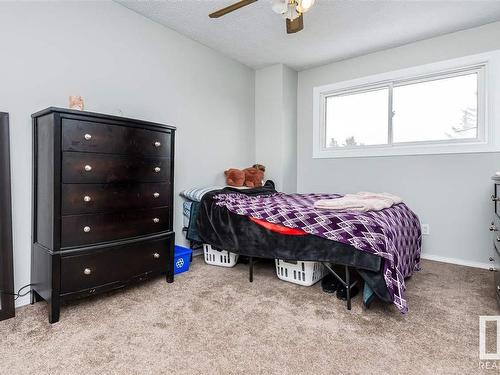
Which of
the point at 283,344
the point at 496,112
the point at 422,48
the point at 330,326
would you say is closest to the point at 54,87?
the point at 283,344

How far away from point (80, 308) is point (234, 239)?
A: 1.20 metres

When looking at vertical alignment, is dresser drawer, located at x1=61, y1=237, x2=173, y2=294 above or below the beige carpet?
above

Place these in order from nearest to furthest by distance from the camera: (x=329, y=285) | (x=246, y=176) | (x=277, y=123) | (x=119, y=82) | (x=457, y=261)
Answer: (x=329, y=285), (x=119, y=82), (x=457, y=261), (x=246, y=176), (x=277, y=123)

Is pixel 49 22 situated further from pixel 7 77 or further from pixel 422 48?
pixel 422 48

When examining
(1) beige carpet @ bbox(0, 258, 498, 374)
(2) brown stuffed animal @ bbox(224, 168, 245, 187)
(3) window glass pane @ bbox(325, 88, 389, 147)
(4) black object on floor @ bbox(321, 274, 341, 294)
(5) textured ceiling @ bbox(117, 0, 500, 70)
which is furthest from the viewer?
(3) window glass pane @ bbox(325, 88, 389, 147)

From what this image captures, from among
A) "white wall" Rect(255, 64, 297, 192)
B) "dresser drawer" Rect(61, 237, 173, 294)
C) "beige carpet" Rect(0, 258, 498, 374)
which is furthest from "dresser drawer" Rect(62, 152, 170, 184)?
"white wall" Rect(255, 64, 297, 192)

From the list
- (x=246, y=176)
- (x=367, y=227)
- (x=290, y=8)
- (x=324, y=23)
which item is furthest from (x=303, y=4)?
(x=246, y=176)

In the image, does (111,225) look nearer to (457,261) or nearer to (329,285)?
(329,285)

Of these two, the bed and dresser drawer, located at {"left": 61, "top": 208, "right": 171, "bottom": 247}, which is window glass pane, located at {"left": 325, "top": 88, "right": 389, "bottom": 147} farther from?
dresser drawer, located at {"left": 61, "top": 208, "right": 171, "bottom": 247}

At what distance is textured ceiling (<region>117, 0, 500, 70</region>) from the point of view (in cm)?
255

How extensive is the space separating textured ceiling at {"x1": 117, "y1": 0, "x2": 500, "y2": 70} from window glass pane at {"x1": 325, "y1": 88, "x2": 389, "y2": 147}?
56cm

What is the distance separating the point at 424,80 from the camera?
10.6 ft

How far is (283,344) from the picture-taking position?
1505 millimetres

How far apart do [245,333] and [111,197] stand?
4.10 ft
